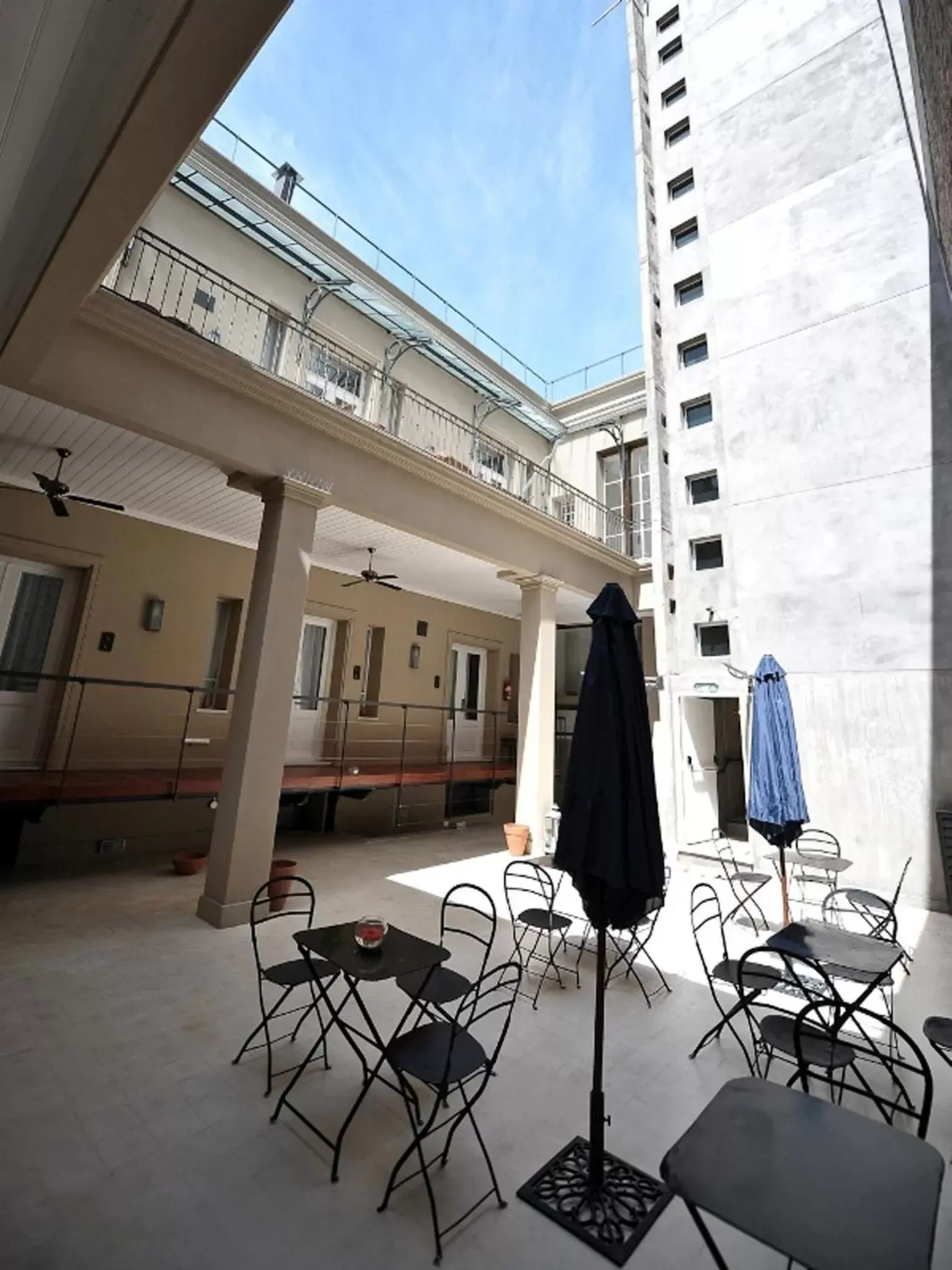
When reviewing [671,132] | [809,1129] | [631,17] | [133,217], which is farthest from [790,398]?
[631,17]

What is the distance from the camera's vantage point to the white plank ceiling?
4.81m

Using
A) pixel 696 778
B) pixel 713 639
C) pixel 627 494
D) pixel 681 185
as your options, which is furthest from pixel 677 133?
pixel 696 778

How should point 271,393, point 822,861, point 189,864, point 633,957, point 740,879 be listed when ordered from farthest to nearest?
point 189,864 < point 822,861 < point 740,879 < point 271,393 < point 633,957

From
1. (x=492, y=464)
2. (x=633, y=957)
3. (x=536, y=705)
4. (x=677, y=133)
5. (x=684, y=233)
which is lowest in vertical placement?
(x=633, y=957)

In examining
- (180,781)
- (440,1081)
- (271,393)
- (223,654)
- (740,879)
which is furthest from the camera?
(223,654)

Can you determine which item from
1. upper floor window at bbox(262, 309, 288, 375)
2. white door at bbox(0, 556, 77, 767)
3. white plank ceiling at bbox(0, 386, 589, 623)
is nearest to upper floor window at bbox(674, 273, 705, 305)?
white plank ceiling at bbox(0, 386, 589, 623)

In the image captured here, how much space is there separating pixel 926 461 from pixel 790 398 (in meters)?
2.03

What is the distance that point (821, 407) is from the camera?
774 cm

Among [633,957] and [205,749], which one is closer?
[633,957]

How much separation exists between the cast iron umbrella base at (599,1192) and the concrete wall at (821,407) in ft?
20.4

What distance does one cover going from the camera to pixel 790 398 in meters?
8.04

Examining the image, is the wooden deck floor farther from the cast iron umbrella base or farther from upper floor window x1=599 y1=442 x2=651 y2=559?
upper floor window x1=599 y1=442 x2=651 y2=559

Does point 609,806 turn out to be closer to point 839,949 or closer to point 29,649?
point 839,949

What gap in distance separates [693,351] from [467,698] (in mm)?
7555
